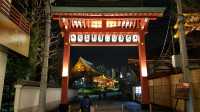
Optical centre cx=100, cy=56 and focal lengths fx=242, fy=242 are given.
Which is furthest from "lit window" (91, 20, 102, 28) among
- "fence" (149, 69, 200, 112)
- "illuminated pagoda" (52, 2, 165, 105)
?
"fence" (149, 69, 200, 112)

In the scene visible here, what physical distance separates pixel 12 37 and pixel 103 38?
42.3 feet

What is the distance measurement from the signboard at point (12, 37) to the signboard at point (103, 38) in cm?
925

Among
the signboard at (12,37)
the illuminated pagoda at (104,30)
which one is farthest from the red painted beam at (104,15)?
the signboard at (12,37)

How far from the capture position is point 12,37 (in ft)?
39.1

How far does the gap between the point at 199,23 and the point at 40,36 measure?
13012 mm

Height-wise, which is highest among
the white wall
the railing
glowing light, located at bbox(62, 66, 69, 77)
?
the railing

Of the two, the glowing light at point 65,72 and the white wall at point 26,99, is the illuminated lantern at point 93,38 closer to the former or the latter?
the glowing light at point 65,72

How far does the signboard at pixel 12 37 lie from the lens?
10609 mm

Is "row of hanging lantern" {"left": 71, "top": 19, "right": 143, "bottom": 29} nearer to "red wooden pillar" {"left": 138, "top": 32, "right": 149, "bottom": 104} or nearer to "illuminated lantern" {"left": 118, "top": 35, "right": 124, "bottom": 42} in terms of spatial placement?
"illuminated lantern" {"left": 118, "top": 35, "right": 124, "bottom": 42}

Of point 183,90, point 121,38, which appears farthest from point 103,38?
point 183,90

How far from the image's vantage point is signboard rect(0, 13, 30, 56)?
10.6 metres

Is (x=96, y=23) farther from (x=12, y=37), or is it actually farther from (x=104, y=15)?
(x=12, y=37)

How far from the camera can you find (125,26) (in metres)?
24.3

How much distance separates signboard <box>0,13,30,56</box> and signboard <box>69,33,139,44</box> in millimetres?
9248
